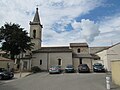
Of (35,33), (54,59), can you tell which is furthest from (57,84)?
(35,33)

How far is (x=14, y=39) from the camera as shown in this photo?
1796 inches

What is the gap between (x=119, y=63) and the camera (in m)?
16.3

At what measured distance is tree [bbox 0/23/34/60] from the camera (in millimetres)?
45844

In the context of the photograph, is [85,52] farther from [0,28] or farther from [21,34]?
[0,28]

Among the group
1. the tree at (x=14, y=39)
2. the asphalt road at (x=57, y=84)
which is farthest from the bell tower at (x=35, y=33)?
the asphalt road at (x=57, y=84)

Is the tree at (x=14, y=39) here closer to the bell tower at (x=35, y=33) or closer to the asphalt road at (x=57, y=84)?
the bell tower at (x=35, y=33)

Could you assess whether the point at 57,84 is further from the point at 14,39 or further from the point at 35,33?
the point at 35,33

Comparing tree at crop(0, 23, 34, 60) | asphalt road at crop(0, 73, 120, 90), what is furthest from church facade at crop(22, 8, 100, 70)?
asphalt road at crop(0, 73, 120, 90)

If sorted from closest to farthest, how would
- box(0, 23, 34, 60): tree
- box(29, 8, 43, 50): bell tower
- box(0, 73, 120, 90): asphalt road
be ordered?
box(0, 73, 120, 90): asphalt road → box(0, 23, 34, 60): tree → box(29, 8, 43, 50): bell tower

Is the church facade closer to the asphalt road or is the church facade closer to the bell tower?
the bell tower

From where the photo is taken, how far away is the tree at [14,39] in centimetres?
4584

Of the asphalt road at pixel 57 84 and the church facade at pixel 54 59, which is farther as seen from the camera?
the church facade at pixel 54 59

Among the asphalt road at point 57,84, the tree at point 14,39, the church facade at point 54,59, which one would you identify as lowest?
the asphalt road at point 57,84

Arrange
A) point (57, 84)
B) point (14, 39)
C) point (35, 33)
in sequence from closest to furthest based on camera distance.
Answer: point (57, 84) → point (14, 39) → point (35, 33)
